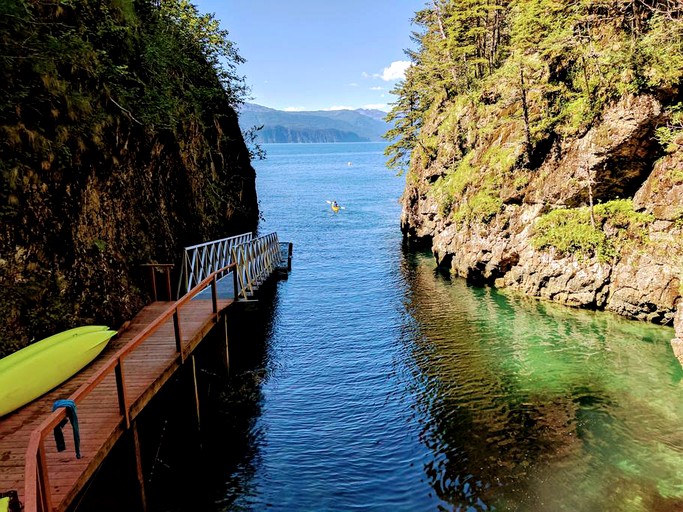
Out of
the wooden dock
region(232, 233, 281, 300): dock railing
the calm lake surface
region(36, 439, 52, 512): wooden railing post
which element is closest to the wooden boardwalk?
the wooden dock

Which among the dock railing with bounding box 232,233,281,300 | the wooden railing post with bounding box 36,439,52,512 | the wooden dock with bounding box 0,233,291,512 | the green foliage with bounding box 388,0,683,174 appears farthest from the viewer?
the green foliage with bounding box 388,0,683,174

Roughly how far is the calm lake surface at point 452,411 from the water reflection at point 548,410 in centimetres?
4

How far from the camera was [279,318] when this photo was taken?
21031mm

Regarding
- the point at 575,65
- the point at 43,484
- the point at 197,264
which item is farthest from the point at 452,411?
the point at 575,65

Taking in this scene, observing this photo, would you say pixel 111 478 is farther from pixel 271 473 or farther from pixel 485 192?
pixel 485 192

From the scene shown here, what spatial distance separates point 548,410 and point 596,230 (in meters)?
11.0

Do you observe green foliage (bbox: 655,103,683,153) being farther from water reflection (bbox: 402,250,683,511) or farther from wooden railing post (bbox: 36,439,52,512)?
wooden railing post (bbox: 36,439,52,512)

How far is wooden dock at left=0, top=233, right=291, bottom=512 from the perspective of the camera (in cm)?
545

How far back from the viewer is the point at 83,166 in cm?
1188

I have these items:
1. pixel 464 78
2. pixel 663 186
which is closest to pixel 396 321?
pixel 663 186

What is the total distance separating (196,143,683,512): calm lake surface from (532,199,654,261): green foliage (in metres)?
2.87

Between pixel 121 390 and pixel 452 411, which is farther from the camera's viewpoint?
pixel 452 411

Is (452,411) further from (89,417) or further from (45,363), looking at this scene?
(45,363)

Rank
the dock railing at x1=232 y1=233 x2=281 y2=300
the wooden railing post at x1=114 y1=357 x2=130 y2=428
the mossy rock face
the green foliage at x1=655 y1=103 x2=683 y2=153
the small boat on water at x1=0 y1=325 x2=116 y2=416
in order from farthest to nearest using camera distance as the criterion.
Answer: the green foliage at x1=655 y1=103 x2=683 y2=153
the dock railing at x1=232 y1=233 x2=281 y2=300
the mossy rock face
the small boat on water at x1=0 y1=325 x2=116 y2=416
the wooden railing post at x1=114 y1=357 x2=130 y2=428
